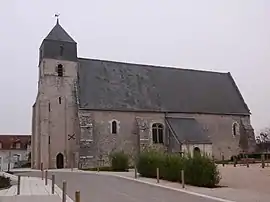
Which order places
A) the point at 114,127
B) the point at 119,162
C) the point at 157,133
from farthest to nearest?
1. the point at 157,133
2. the point at 114,127
3. the point at 119,162

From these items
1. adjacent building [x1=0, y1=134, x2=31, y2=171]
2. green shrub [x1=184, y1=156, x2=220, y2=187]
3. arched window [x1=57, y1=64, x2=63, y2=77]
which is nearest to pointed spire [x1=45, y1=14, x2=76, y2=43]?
arched window [x1=57, y1=64, x2=63, y2=77]

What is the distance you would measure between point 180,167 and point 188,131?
22933 millimetres

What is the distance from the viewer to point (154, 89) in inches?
1786

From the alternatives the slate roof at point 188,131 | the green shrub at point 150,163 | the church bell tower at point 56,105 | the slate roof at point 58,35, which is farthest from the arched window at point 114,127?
the green shrub at point 150,163

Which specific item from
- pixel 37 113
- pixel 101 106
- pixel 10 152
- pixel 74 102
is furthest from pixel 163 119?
pixel 10 152

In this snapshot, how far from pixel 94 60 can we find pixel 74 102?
22.3ft

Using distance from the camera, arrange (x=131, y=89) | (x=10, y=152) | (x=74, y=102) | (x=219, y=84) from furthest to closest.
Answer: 1. (x=10, y=152)
2. (x=219, y=84)
3. (x=131, y=89)
4. (x=74, y=102)

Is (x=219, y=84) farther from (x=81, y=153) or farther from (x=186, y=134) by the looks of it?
(x=81, y=153)

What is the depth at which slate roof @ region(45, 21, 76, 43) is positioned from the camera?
41909 millimetres

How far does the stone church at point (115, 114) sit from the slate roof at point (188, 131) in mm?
111

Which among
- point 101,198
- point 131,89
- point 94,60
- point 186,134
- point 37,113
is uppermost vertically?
A: point 94,60

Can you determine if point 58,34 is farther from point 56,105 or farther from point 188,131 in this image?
point 188,131

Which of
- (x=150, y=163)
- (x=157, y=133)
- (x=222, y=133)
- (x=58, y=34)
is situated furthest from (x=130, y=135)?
(x=150, y=163)

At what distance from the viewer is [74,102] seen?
41031 mm
